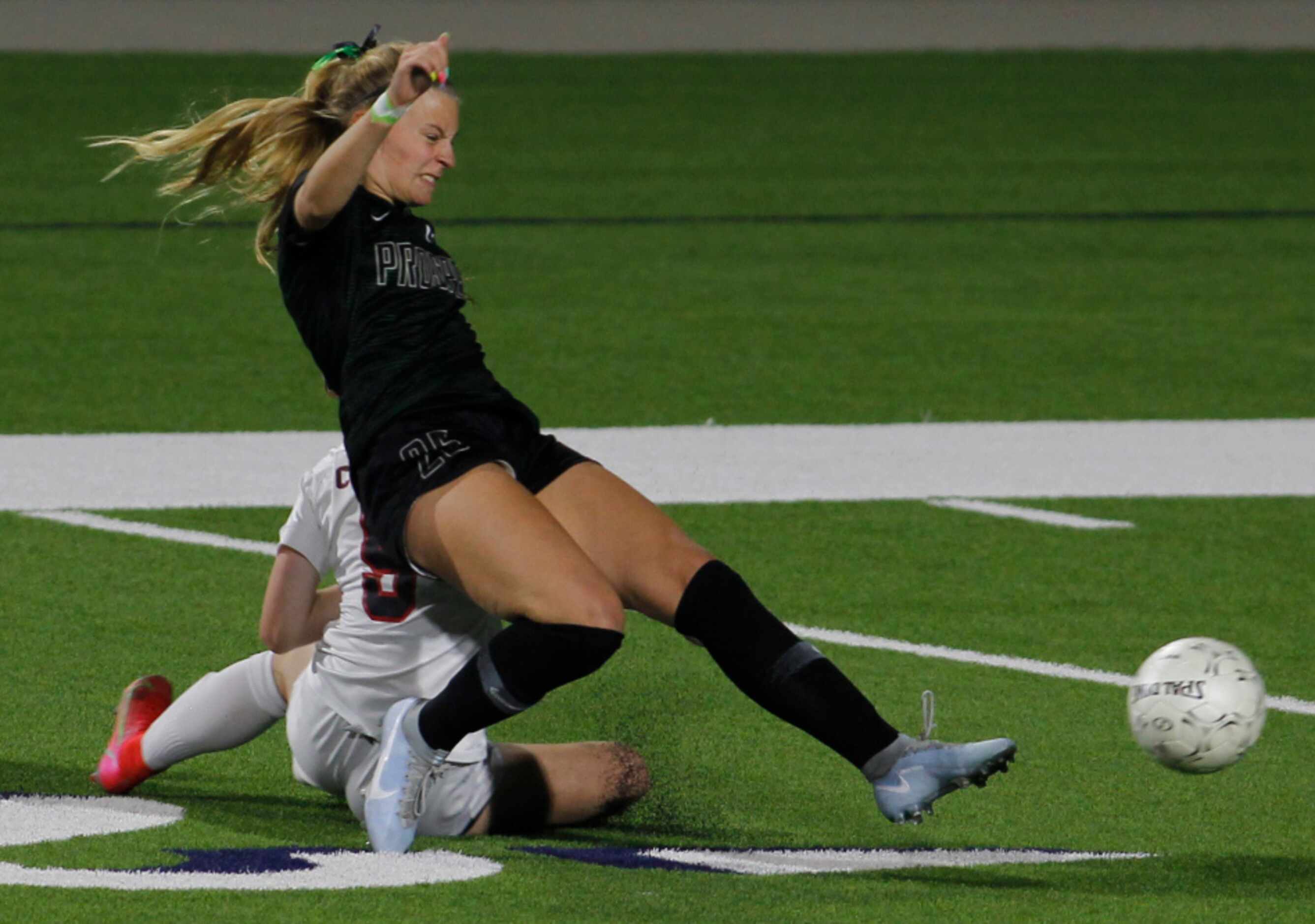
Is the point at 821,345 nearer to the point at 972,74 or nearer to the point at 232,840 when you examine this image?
the point at 232,840

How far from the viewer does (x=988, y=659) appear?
6543mm

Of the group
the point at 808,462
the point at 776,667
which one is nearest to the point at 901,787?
the point at 776,667

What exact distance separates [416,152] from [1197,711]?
1838 mm

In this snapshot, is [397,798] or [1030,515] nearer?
[397,798]

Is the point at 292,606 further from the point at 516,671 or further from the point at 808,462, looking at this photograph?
the point at 808,462

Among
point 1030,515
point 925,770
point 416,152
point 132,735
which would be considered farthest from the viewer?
point 1030,515

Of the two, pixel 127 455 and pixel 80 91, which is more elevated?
pixel 80 91

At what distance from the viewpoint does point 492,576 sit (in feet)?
15.6

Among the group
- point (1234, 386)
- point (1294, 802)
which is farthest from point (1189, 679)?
point (1234, 386)

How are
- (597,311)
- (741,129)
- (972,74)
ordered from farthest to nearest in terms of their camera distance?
(972,74), (741,129), (597,311)

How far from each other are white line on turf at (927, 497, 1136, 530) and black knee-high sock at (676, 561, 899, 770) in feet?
11.4

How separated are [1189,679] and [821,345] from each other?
689 centimetres

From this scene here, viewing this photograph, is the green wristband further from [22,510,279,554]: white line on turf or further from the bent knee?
[22,510,279,554]: white line on turf

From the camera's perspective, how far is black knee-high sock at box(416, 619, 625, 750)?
4695 mm
